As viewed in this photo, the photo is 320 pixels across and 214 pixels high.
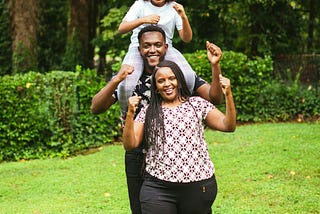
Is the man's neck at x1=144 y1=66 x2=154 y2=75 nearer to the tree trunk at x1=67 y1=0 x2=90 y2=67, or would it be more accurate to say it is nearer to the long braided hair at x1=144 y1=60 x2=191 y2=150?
the long braided hair at x1=144 y1=60 x2=191 y2=150

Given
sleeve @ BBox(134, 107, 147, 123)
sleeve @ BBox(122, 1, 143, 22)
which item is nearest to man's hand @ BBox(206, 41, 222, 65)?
sleeve @ BBox(134, 107, 147, 123)

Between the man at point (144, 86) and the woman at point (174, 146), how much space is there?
0.14m

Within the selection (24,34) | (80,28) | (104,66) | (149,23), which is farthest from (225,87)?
(80,28)

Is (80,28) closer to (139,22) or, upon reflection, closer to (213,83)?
(139,22)

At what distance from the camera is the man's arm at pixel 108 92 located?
3.71m

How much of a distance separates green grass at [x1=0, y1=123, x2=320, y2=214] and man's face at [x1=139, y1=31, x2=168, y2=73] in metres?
3.57

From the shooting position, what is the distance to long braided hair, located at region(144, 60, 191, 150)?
12.1 ft

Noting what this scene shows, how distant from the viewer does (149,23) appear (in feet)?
12.8

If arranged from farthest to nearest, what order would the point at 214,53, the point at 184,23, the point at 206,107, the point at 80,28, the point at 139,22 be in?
the point at 80,28
the point at 184,23
the point at 139,22
the point at 206,107
the point at 214,53

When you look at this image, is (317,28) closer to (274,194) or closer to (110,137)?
(110,137)

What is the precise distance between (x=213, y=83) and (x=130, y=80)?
1.93 feet

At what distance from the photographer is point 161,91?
3799 millimetres

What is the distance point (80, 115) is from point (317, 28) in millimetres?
11680

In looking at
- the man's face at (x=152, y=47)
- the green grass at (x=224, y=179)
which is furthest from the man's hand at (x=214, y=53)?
the green grass at (x=224, y=179)
